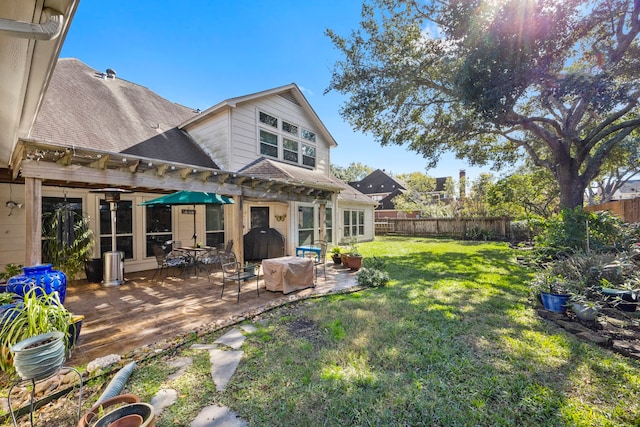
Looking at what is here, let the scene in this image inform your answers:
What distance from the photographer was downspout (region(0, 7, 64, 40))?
1596 mm

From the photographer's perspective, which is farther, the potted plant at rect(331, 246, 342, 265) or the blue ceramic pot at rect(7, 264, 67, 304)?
the potted plant at rect(331, 246, 342, 265)

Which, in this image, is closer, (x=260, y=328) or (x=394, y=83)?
(x=260, y=328)

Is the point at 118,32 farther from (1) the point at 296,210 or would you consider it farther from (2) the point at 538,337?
(2) the point at 538,337

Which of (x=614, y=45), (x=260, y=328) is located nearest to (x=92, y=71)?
(x=260, y=328)

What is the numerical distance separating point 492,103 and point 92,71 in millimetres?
14257

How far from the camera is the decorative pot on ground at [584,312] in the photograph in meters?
4.09

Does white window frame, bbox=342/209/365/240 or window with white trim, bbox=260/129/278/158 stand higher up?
window with white trim, bbox=260/129/278/158

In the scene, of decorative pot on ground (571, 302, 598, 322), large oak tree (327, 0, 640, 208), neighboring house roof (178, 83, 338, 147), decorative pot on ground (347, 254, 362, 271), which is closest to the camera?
decorative pot on ground (571, 302, 598, 322)

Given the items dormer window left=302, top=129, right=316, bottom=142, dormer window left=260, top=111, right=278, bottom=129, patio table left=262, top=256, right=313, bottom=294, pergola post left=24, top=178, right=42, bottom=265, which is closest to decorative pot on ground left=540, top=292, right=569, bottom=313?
patio table left=262, top=256, right=313, bottom=294

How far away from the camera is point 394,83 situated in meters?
10.4

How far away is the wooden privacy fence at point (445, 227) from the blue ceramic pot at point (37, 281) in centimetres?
1939

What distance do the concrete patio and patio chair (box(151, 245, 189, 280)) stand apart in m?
0.36

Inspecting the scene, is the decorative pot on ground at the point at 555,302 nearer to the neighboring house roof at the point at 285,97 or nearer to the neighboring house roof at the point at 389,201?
the neighboring house roof at the point at 285,97

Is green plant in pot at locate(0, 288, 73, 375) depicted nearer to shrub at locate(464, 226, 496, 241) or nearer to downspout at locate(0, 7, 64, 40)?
downspout at locate(0, 7, 64, 40)
